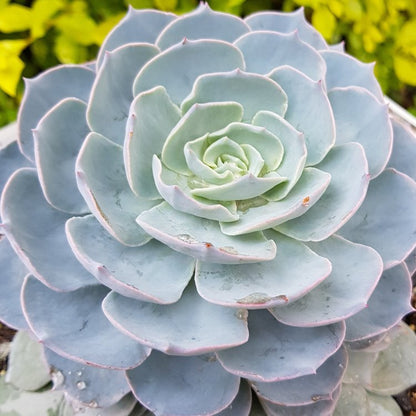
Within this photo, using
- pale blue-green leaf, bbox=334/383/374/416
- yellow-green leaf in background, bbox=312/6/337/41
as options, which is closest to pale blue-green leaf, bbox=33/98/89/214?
pale blue-green leaf, bbox=334/383/374/416

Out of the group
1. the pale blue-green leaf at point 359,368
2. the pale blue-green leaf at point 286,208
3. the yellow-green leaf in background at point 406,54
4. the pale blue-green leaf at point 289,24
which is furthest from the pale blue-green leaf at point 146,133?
the yellow-green leaf in background at point 406,54

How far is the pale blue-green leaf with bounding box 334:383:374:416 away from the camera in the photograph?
2.39ft

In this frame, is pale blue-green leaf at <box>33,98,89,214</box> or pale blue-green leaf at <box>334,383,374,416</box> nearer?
pale blue-green leaf at <box>33,98,89,214</box>

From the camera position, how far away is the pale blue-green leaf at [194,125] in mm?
597

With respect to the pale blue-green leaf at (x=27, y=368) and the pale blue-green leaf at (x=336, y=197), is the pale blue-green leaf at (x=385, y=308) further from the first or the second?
the pale blue-green leaf at (x=27, y=368)

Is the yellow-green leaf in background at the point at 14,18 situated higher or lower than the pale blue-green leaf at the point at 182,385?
higher

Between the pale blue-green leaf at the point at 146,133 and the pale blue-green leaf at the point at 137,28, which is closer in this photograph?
the pale blue-green leaf at the point at 146,133

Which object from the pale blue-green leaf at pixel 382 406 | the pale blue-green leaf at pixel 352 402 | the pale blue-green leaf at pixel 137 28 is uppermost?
the pale blue-green leaf at pixel 137 28

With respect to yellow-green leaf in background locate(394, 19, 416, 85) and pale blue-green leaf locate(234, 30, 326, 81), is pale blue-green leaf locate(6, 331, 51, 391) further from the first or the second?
yellow-green leaf in background locate(394, 19, 416, 85)

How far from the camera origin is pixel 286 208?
571 millimetres

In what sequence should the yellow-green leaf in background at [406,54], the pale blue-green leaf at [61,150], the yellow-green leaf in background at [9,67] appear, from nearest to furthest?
the pale blue-green leaf at [61,150], the yellow-green leaf in background at [9,67], the yellow-green leaf in background at [406,54]

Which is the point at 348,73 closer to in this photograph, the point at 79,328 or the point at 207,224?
the point at 207,224

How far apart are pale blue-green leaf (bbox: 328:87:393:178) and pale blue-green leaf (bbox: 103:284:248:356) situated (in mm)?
245

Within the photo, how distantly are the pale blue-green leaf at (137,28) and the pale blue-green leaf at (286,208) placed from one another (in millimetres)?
283
